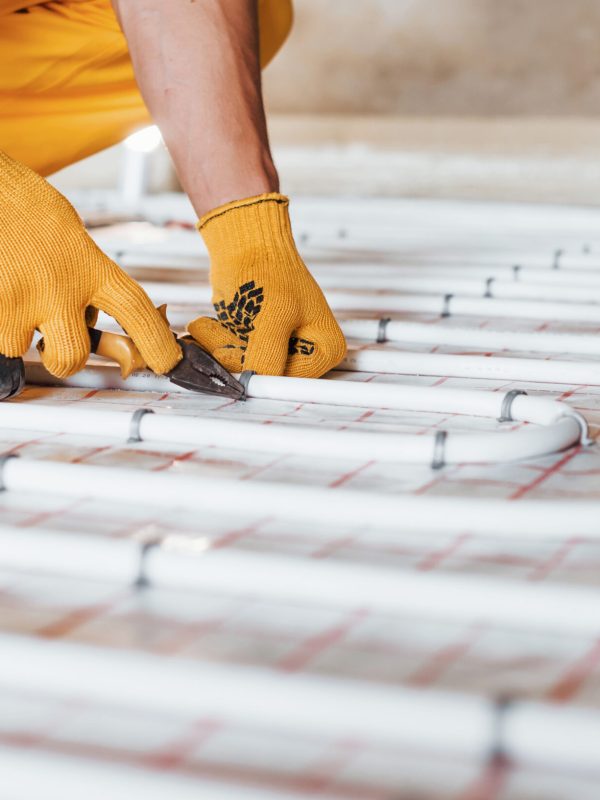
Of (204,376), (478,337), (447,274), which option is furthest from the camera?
(447,274)

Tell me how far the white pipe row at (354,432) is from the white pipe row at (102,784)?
1.62ft

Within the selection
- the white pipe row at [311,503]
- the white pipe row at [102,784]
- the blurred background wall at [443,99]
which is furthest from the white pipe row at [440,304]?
the blurred background wall at [443,99]

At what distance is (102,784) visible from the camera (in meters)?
0.57

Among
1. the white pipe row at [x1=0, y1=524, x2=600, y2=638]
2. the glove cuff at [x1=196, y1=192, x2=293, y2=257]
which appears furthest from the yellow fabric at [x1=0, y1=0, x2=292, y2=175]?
the white pipe row at [x1=0, y1=524, x2=600, y2=638]

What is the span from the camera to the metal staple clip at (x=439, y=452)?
104 cm

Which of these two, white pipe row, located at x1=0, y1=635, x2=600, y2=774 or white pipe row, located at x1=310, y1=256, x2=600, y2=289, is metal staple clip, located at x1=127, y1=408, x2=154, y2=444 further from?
white pipe row, located at x1=310, y1=256, x2=600, y2=289

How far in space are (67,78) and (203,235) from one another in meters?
0.75

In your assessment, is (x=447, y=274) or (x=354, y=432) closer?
(x=354, y=432)

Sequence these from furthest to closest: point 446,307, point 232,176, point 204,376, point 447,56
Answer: point 447,56 < point 446,307 < point 232,176 < point 204,376

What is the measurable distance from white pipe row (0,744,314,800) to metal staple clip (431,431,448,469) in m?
0.49

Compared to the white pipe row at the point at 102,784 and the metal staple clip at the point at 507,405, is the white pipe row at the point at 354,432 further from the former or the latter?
the white pipe row at the point at 102,784

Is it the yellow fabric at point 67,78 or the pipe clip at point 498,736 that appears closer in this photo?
the pipe clip at point 498,736

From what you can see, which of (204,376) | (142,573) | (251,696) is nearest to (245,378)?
(204,376)

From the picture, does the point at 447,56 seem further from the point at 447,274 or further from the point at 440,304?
the point at 440,304
